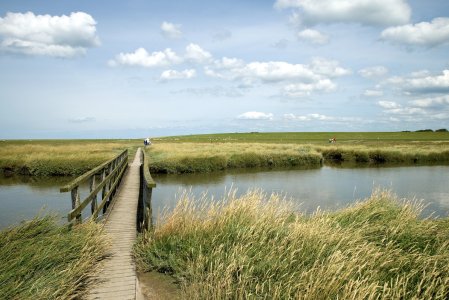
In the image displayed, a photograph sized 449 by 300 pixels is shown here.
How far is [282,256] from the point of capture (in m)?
6.03

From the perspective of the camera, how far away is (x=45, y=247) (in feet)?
17.1

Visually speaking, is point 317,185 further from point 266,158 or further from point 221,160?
point 266,158

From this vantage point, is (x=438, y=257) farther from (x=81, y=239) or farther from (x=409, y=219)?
(x=81, y=239)

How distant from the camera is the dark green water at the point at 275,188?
53.3ft

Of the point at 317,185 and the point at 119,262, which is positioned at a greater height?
the point at 119,262

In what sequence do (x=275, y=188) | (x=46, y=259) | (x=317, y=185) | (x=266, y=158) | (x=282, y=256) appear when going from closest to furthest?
(x=46, y=259) < (x=282, y=256) < (x=275, y=188) < (x=317, y=185) < (x=266, y=158)

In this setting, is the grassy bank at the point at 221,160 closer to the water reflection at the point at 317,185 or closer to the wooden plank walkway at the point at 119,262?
the water reflection at the point at 317,185

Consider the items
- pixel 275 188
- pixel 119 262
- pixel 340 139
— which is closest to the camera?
pixel 119 262

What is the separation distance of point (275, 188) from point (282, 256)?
15815 millimetres

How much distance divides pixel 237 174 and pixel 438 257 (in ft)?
74.3

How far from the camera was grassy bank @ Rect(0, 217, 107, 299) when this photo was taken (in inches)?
170

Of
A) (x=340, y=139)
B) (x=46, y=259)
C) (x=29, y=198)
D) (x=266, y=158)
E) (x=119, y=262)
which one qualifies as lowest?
(x=29, y=198)

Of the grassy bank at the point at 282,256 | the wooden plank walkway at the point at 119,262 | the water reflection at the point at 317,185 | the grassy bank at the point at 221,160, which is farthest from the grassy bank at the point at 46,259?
the grassy bank at the point at 221,160

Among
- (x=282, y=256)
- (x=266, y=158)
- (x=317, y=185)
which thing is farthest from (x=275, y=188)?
(x=282, y=256)
